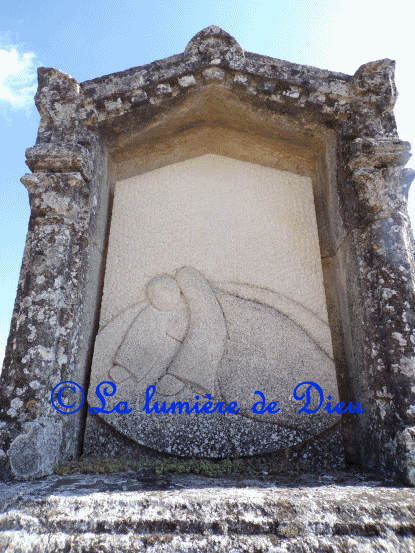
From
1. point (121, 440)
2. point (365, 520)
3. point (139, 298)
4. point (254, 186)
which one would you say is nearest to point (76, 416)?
point (121, 440)

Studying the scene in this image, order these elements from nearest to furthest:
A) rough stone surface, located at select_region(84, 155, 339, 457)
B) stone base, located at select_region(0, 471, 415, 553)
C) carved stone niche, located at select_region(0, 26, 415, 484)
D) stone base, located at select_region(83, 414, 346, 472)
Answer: stone base, located at select_region(0, 471, 415, 553) → carved stone niche, located at select_region(0, 26, 415, 484) → stone base, located at select_region(83, 414, 346, 472) → rough stone surface, located at select_region(84, 155, 339, 457)

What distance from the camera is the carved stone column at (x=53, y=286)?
2303mm

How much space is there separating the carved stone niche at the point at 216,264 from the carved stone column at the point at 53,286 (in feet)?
0.04

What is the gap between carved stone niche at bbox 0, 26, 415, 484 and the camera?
2.49 m

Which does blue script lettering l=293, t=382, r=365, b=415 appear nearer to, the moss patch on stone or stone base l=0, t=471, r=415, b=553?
the moss patch on stone

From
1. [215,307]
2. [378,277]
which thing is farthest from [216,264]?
[378,277]

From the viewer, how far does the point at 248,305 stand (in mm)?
3072

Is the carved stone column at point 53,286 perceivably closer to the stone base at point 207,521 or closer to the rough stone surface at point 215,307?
the rough stone surface at point 215,307

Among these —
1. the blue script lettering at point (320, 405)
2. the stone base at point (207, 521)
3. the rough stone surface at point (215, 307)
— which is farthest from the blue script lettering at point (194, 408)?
the stone base at point (207, 521)

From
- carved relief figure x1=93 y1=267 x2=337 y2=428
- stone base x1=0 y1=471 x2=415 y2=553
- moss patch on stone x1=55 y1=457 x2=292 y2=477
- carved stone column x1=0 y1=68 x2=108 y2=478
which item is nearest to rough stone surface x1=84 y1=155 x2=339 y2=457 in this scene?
carved relief figure x1=93 y1=267 x2=337 y2=428

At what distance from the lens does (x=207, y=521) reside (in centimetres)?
169

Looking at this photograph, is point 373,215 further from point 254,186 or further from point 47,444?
point 47,444

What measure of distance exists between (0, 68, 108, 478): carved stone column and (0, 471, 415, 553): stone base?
0.42 meters

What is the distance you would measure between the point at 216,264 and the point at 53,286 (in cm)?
127
